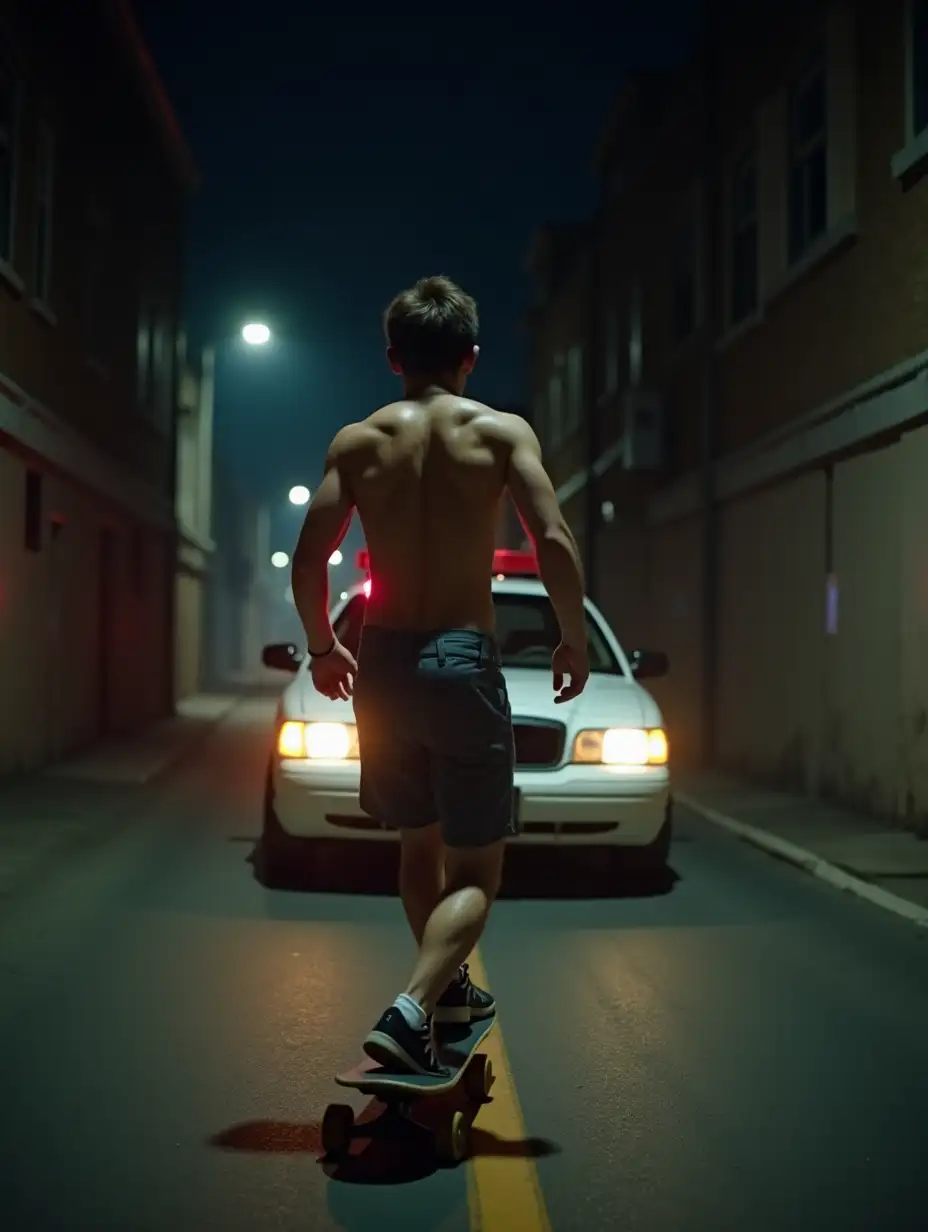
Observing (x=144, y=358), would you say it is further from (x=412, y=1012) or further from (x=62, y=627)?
(x=412, y=1012)

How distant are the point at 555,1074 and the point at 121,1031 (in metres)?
1.43

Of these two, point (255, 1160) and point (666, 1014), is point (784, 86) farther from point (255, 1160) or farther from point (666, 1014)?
point (255, 1160)

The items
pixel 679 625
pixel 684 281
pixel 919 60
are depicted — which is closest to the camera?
pixel 919 60

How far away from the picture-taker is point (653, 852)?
7.88 m

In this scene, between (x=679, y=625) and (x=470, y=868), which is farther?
(x=679, y=625)

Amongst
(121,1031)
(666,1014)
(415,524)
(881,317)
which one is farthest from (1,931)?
(881,317)

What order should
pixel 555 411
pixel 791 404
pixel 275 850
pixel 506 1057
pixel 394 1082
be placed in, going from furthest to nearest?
pixel 555 411 < pixel 791 404 < pixel 275 850 < pixel 506 1057 < pixel 394 1082

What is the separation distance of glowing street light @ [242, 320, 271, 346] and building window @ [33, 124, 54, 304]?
7.53 meters

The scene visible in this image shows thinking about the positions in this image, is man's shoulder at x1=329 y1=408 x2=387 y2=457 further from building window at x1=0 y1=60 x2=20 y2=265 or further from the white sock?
building window at x1=0 y1=60 x2=20 y2=265

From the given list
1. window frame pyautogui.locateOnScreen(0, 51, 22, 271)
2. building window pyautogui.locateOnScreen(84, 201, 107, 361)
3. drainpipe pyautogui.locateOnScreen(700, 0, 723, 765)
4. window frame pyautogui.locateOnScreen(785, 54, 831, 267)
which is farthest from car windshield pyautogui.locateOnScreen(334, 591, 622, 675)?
building window pyautogui.locateOnScreen(84, 201, 107, 361)

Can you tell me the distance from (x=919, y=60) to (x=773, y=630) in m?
5.30

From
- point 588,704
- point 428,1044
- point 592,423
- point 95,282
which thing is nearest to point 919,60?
point 588,704

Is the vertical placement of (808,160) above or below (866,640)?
above

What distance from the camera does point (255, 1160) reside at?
12.3 ft
